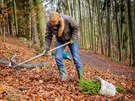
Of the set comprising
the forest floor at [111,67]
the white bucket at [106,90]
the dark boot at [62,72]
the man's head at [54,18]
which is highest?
the man's head at [54,18]

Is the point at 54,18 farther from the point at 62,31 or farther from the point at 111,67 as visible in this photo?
the point at 111,67

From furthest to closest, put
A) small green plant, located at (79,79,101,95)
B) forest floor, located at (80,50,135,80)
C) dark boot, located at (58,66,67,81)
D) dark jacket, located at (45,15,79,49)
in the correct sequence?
1. forest floor, located at (80,50,135,80)
2. dark boot, located at (58,66,67,81)
3. dark jacket, located at (45,15,79,49)
4. small green plant, located at (79,79,101,95)

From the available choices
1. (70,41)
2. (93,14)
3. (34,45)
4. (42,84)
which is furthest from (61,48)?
(93,14)

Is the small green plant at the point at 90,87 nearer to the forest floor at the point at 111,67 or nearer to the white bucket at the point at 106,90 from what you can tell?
the white bucket at the point at 106,90

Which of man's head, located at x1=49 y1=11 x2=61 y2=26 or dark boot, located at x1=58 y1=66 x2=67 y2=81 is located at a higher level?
man's head, located at x1=49 y1=11 x2=61 y2=26

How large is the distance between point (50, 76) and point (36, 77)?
549 mm

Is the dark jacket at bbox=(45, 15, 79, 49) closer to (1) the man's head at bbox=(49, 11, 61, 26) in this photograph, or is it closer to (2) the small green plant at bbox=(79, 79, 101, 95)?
(1) the man's head at bbox=(49, 11, 61, 26)

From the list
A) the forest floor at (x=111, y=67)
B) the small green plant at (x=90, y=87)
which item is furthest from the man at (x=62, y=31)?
the forest floor at (x=111, y=67)

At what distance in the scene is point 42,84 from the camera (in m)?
7.58

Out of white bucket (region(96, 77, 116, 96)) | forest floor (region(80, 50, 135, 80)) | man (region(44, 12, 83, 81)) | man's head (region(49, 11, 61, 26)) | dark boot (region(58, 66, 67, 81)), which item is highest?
man's head (region(49, 11, 61, 26))

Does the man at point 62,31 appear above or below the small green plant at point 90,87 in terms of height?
above

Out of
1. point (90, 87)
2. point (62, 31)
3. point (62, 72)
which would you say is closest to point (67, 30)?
point (62, 31)

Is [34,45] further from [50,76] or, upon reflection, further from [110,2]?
[110,2]

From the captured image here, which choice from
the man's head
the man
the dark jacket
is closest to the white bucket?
the man
